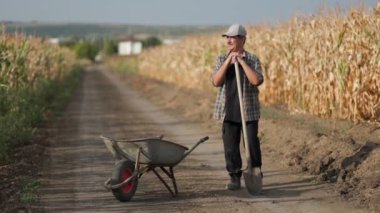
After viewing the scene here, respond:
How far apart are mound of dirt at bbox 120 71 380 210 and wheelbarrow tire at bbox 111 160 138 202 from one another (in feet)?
8.67

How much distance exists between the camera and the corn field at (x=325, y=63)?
1284 centimetres

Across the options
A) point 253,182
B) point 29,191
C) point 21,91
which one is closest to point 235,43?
point 253,182

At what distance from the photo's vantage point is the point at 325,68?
575 inches

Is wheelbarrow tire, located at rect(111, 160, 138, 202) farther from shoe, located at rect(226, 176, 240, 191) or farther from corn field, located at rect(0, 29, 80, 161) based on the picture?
corn field, located at rect(0, 29, 80, 161)

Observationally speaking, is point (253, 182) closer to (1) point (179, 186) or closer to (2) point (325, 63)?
(1) point (179, 186)

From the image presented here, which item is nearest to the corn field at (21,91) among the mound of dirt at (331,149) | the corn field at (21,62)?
the corn field at (21,62)

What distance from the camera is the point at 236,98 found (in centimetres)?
882

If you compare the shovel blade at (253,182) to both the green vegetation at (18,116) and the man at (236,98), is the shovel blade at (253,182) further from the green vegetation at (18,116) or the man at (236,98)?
the green vegetation at (18,116)

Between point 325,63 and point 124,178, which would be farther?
point 325,63

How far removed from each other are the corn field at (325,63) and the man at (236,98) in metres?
4.58

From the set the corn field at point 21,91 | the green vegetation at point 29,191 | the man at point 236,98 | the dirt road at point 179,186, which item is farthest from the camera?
the corn field at point 21,91

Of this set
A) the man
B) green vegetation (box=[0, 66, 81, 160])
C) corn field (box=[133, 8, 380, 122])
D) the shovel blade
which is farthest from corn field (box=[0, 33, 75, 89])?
corn field (box=[133, 8, 380, 122])

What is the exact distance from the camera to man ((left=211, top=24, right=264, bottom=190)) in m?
8.52

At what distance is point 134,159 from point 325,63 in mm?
7214
